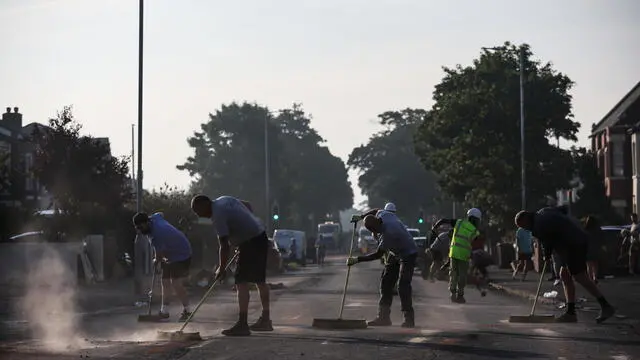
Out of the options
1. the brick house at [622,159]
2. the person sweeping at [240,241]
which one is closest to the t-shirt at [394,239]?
the person sweeping at [240,241]

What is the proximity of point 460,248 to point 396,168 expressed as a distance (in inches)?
4664

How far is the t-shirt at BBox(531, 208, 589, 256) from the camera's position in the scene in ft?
61.9

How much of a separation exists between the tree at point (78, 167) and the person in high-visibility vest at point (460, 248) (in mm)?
24075

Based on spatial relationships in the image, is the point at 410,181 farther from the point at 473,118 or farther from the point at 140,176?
the point at 140,176

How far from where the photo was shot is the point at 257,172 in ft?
407

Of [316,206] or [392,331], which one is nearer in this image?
[392,331]

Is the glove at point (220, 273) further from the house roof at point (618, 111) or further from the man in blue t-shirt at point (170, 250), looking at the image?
the house roof at point (618, 111)

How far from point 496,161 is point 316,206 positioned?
91715 mm

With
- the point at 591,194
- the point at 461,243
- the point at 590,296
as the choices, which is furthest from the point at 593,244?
the point at 591,194

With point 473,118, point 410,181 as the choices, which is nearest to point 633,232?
point 473,118

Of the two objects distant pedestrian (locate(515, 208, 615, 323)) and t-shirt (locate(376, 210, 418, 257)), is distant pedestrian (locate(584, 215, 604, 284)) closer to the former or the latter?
distant pedestrian (locate(515, 208, 615, 323))

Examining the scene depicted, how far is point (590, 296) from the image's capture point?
27.2 m

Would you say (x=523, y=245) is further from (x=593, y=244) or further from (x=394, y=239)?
(x=394, y=239)

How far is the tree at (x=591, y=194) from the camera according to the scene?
65000mm
